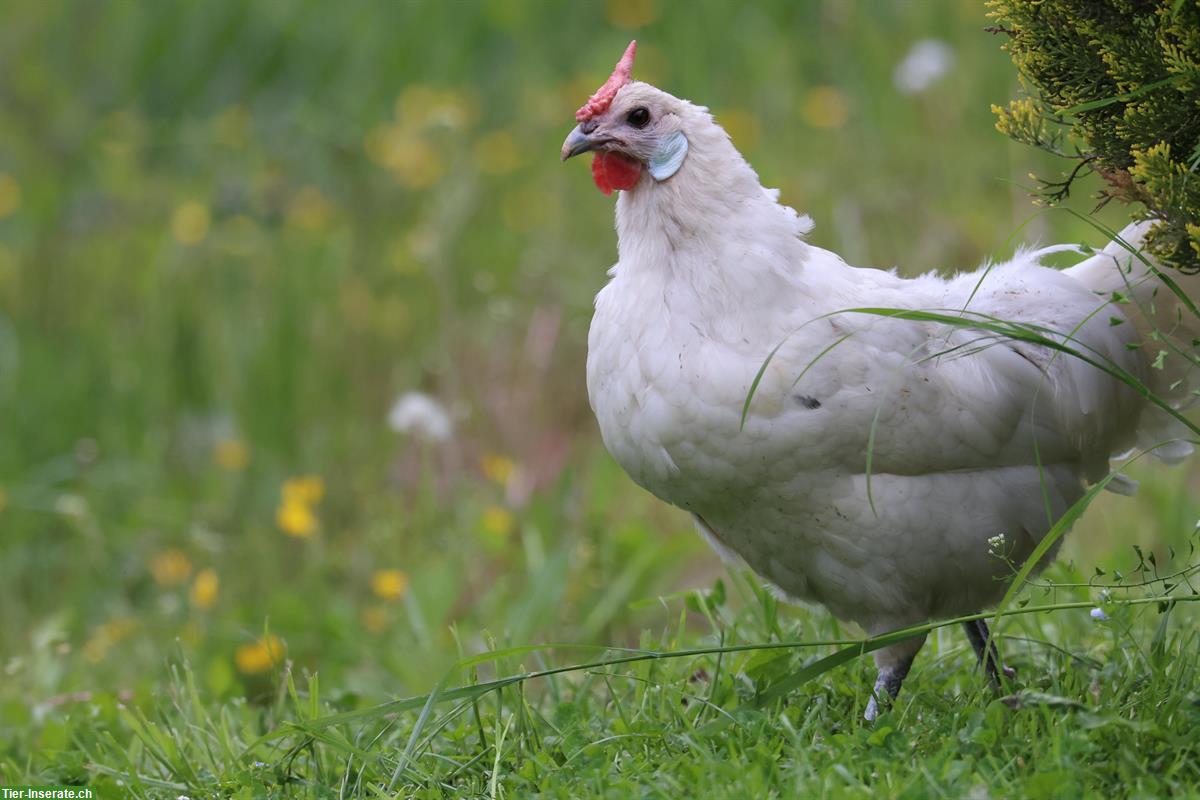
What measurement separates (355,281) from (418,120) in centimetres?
123

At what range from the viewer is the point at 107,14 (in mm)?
8633

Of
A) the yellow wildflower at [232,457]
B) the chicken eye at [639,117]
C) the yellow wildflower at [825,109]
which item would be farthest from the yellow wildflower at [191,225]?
the chicken eye at [639,117]

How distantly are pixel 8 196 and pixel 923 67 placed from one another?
178 inches

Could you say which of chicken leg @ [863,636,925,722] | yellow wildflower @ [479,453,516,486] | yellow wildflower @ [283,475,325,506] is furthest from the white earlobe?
yellow wildflower @ [283,475,325,506]

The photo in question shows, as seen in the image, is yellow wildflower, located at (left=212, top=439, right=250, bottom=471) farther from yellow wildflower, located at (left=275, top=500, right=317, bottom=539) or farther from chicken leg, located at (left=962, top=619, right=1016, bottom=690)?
chicken leg, located at (left=962, top=619, right=1016, bottom=690)

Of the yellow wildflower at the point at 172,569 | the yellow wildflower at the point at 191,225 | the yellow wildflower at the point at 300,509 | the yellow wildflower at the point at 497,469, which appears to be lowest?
the yellow wildflower at the point at 172,569

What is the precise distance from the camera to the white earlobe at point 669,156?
3.14 meters

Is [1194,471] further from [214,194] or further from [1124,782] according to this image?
[214,194]

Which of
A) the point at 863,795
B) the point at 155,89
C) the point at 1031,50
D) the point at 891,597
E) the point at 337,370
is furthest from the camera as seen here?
the point at 155,89

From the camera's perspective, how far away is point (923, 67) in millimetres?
6500

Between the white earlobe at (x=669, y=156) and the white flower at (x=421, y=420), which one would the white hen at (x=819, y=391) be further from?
the white flower at (x=421, y=420)

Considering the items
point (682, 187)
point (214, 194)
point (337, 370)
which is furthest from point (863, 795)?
point (214, 194)

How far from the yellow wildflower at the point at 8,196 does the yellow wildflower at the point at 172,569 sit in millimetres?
2455

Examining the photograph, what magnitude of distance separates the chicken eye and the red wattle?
8 cm
